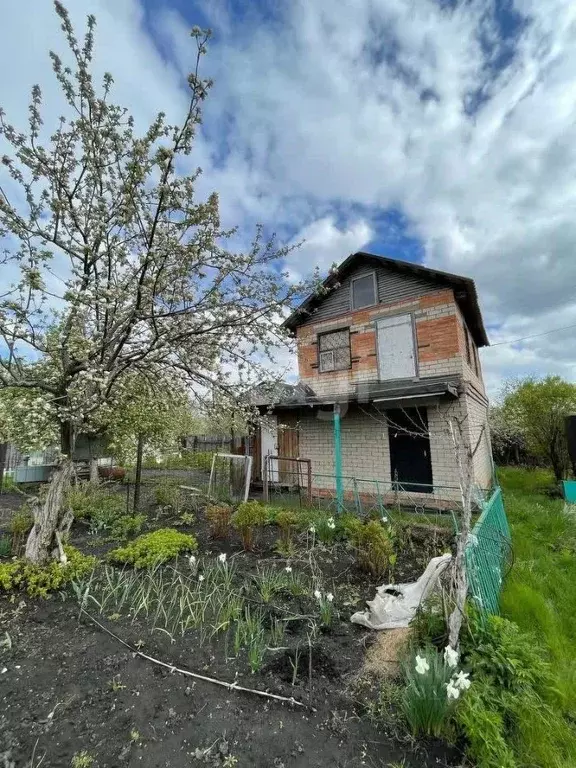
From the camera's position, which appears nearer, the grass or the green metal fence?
the grass

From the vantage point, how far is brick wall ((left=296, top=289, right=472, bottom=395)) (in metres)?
8.93

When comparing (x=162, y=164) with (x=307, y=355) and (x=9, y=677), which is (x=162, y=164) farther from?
(x=307, y=355)

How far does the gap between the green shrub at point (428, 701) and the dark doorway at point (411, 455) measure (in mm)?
6834

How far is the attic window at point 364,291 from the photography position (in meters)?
10.4

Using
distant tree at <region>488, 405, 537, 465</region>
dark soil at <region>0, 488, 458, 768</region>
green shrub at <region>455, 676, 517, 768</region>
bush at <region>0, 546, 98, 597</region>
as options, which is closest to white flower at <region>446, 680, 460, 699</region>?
green shrub at <region>455, 676, 517, 768</region>

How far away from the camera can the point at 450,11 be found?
501 centimetres

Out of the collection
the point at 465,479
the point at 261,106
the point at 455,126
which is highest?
the point at 455,126

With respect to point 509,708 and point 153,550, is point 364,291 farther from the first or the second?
point 509,708

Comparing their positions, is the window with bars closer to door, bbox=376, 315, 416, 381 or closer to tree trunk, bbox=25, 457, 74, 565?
door, bbox=376, 315, 416, 381

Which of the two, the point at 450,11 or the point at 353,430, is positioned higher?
the point at 450,11

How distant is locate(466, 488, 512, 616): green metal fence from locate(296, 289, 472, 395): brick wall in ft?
16.5

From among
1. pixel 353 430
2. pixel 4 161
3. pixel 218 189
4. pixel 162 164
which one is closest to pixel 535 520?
pixel 353 430

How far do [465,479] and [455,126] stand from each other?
697 cm

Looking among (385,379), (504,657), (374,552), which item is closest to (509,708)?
(504,657)
